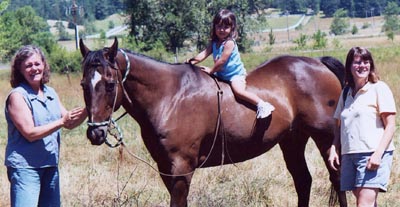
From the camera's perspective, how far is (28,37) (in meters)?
76.5

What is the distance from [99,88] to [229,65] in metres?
1.44

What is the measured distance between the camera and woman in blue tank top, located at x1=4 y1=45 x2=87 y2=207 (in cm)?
370

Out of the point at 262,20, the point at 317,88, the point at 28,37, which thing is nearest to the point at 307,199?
the point at 317,88

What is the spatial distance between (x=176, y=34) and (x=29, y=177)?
3888 centimetres

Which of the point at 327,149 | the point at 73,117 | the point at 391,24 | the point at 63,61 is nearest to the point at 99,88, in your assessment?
the point at 73,117

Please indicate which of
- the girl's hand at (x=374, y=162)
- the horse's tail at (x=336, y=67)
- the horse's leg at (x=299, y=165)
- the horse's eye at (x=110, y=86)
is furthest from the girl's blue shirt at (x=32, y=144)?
the horse's tail at (x=336, y=67)

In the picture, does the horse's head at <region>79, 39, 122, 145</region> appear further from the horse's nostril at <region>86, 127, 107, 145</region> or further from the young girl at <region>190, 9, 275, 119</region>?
the young girl at <region>190, 9, 275, 119</region>

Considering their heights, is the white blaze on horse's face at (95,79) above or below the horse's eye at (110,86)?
above

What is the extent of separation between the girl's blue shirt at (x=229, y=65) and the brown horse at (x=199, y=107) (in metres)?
0.10

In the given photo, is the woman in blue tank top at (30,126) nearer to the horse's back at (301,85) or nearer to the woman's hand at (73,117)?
the woman's hand at (73,117)

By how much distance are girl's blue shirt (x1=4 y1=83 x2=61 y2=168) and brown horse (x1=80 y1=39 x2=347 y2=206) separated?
0.37 meters

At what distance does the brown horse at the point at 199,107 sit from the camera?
436 cm

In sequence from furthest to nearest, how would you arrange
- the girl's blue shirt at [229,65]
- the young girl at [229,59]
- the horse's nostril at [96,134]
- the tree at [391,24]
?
the tree at [391,24] → the girl's blue shirt at [229,65] → the young girl at [229,59] → the horse's nostril at [96,134]

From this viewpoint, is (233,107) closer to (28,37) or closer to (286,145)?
(286,145)
